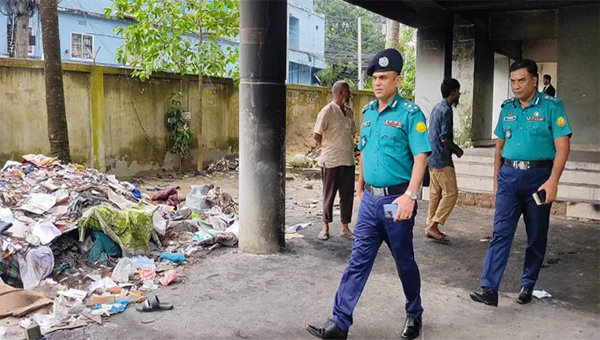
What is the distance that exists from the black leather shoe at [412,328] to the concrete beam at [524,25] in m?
8.84

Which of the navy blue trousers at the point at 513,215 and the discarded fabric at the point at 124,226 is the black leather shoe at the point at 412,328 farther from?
the discarded fabric at the point at 124,226

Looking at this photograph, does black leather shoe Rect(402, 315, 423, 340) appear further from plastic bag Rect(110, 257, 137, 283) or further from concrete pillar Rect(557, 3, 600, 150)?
concrete pillar Rect(557, 3, 600, 150)

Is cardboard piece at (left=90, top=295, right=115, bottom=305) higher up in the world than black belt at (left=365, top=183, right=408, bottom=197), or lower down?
lower down

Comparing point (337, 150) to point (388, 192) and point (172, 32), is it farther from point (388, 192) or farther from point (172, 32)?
point (172, 32)

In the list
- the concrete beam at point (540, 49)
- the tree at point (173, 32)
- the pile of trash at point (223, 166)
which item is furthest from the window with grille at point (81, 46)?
the concrete beam at point (540, 49)

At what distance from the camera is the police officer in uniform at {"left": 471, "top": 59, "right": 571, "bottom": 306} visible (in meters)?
4.28

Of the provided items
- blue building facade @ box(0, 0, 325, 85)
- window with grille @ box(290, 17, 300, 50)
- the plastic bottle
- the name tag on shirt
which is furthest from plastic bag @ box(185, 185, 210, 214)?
window with grille @ box(290, 17, 300, 50)

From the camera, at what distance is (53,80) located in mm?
8367

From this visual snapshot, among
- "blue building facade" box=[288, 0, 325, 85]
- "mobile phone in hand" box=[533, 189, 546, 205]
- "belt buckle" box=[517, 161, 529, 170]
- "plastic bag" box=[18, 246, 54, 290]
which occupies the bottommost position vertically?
"plastic bag" box=[18, 246, 54, 290]

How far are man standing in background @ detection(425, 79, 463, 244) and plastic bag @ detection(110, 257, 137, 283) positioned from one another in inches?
138

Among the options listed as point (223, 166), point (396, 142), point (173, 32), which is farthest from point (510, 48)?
point (396, 142)

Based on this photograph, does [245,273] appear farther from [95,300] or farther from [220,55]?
[220,55]

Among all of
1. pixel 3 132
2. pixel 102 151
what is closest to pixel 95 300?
pixel 3 132

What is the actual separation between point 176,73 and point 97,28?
10.7 m
